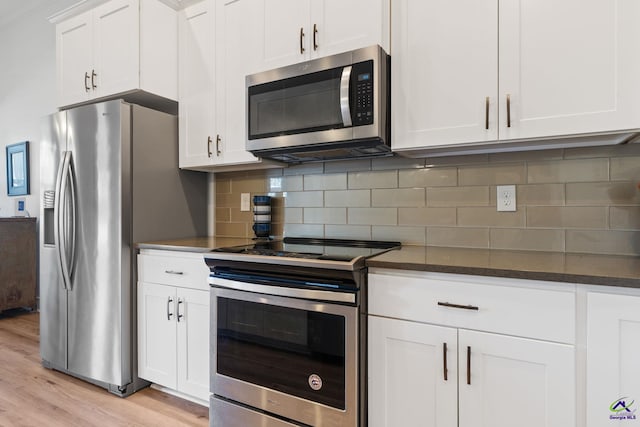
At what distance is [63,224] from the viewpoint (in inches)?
88.8

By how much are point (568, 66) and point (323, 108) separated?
1010 millimetres

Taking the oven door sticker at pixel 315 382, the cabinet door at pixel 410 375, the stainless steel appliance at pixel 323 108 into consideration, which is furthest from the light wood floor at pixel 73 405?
the stainless steel appliance at pixel 323 108

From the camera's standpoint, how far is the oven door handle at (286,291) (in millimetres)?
1408

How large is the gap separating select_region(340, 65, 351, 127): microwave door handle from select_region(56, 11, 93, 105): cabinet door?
1818mm

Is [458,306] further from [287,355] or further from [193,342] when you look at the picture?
[193,342]

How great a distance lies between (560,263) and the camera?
1.30 m

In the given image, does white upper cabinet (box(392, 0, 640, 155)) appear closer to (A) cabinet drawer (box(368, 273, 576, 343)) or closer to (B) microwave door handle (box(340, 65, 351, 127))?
(B) microwave door handle (box(340, 65, 351, 127))

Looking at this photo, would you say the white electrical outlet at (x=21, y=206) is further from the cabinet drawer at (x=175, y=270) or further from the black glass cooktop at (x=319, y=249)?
the black glass cooktop at (x=319, y=249)

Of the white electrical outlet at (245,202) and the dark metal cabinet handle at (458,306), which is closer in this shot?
the dark metal cabinet handle at (458,306)

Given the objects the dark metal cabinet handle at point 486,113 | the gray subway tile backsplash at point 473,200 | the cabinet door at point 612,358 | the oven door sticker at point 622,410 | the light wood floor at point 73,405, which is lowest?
the light wood floor at point 73,405

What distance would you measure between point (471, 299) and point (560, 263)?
38 centimetres

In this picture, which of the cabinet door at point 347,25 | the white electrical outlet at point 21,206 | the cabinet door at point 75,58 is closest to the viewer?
the cabinet door at point 347,25

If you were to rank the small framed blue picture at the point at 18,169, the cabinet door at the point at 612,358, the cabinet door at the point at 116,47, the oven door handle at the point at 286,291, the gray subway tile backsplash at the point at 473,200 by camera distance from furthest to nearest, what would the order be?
the small framed blue picture at the point at 18,169
the cabinet door at the point at 116,47
the gray subway tile backsplash at the point at 473,200
the oven door handle at the point at 286,291
the cabinet door at the point at 612,358

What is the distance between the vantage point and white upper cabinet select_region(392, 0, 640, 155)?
129 cm
